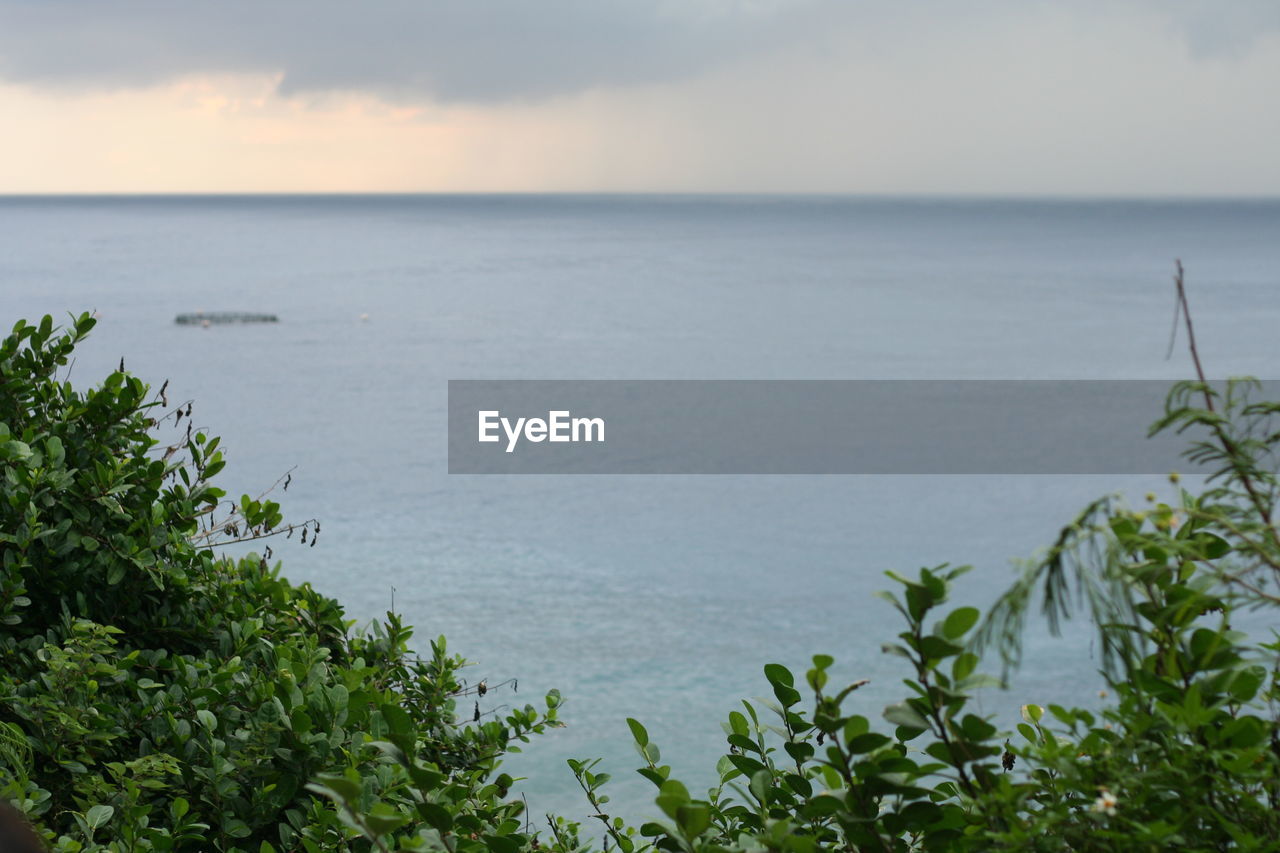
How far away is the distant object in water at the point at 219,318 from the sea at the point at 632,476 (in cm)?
132

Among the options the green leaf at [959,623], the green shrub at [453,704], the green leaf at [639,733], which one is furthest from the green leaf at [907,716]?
the green leaf at [639,733]

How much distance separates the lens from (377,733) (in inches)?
97.0

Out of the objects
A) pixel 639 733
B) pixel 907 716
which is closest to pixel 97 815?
pixel 639 733

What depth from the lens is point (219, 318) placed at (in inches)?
2446

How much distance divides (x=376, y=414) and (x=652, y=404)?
32.6ft

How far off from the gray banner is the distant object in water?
73.5 feet

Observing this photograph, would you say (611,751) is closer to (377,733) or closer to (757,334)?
(377,733)

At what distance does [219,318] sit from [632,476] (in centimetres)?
3810

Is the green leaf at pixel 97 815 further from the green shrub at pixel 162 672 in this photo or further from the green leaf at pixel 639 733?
the green leaf at pixel 639 733

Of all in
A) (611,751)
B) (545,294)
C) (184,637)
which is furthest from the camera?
(545,294)


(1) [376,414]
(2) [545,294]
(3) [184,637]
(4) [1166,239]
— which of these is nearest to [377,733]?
(3) [184,637]

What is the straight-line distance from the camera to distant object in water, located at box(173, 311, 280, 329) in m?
61.7

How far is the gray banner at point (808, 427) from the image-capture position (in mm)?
34188

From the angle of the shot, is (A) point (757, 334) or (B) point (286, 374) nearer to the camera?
(B) point (286, 374)
